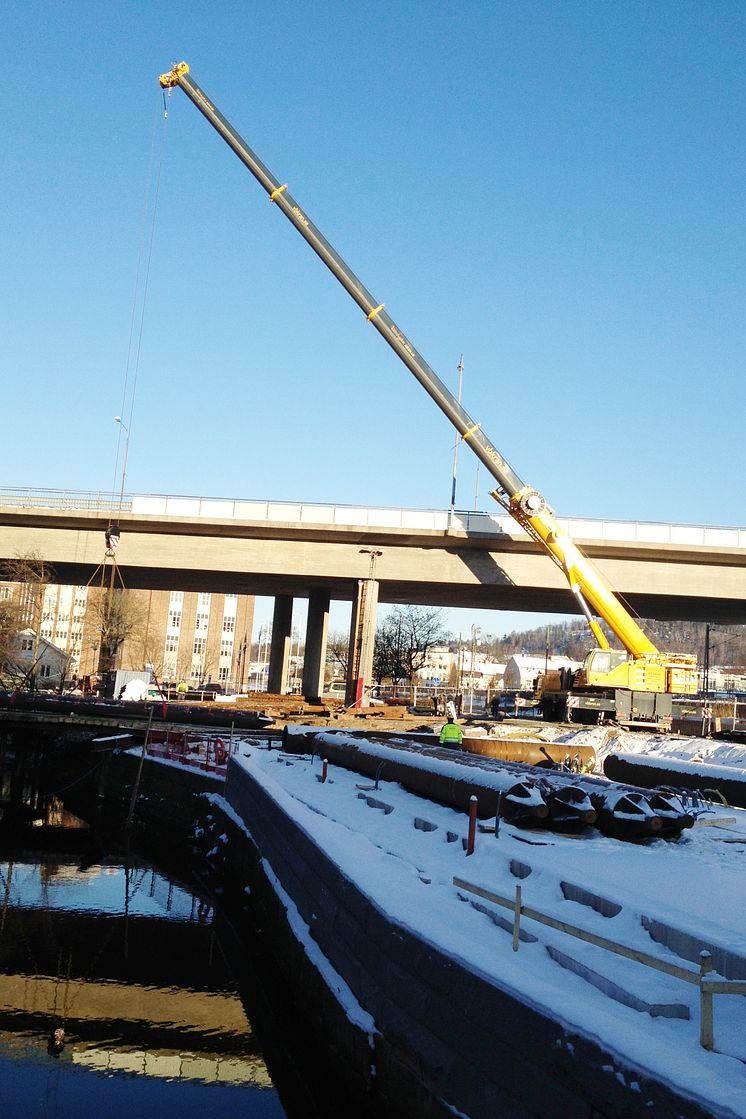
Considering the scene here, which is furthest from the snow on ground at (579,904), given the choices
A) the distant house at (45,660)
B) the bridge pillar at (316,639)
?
the distant house at (45,660)

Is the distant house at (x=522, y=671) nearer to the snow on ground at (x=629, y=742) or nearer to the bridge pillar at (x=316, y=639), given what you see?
the bridge pillar at (x=316, y=639)

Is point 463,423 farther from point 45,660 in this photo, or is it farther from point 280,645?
point 45,660

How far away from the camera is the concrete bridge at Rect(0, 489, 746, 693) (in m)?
44.2

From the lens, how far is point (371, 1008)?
9.94m

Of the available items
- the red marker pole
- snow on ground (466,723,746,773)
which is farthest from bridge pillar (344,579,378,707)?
the red marker pole

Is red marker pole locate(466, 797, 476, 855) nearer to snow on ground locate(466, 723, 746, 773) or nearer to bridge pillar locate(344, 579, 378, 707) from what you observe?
snow on ground locate(466, 723, 746, 773)

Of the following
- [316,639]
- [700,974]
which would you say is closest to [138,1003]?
[700,974]

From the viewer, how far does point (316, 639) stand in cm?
5528

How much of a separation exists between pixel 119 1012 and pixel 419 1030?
7.55 metres

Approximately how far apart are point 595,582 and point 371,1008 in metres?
32.3

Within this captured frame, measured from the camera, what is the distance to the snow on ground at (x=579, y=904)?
6175mm

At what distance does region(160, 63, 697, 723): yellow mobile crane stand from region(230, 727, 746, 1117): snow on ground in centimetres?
2285

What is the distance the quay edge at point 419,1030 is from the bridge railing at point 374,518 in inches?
1182

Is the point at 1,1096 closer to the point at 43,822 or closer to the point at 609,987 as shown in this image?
the point at 609,987
